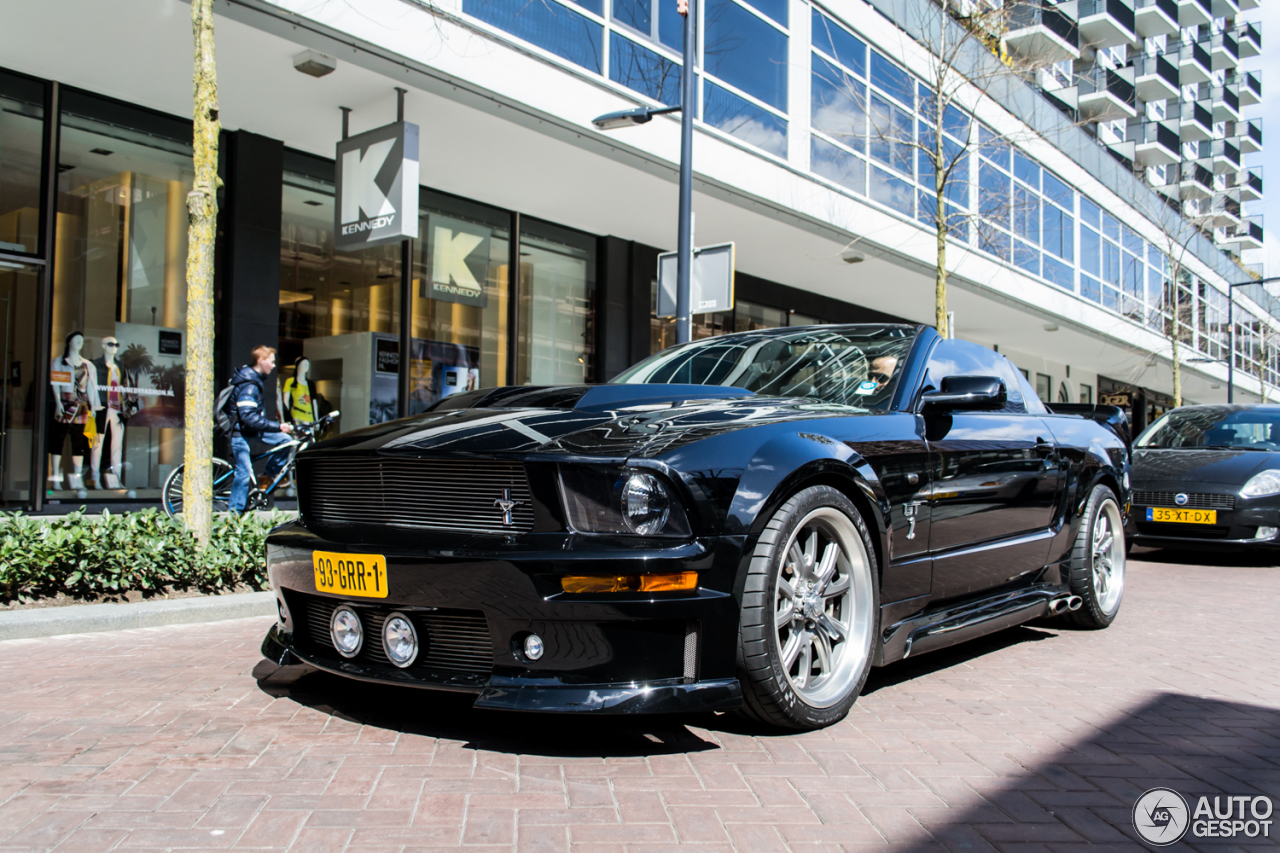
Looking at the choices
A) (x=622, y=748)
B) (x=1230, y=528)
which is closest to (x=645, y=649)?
(x=622, y=748)

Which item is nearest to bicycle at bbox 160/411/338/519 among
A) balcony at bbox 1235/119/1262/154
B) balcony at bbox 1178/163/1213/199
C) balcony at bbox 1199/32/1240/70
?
balcony at bbox 1178/163/1213/199

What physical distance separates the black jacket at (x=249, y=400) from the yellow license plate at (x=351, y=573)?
6.32 m

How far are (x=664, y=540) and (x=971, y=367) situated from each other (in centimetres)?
244

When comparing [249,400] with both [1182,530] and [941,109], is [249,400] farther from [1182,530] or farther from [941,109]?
[941,109]

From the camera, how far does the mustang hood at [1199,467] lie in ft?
27.6

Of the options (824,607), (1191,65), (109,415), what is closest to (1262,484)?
(824,607)

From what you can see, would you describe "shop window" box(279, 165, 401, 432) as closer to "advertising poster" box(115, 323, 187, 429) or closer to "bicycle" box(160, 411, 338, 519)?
"advertising poster" box(115, 323, 187, 429)

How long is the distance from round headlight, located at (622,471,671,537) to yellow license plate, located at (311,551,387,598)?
747 millimetres

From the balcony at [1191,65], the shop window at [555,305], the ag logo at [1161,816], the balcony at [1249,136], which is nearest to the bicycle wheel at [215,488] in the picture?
the shop window at [555,305]

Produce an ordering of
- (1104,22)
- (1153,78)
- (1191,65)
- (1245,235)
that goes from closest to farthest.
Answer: (1104,22), (1153,78), (1191,65), (1245,235)

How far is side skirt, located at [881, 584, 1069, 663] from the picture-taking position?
3.34m

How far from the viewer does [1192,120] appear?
2116 inches

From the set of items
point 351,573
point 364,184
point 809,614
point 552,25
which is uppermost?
point 552,25

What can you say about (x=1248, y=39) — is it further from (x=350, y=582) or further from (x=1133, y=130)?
(x=350, y=582)
